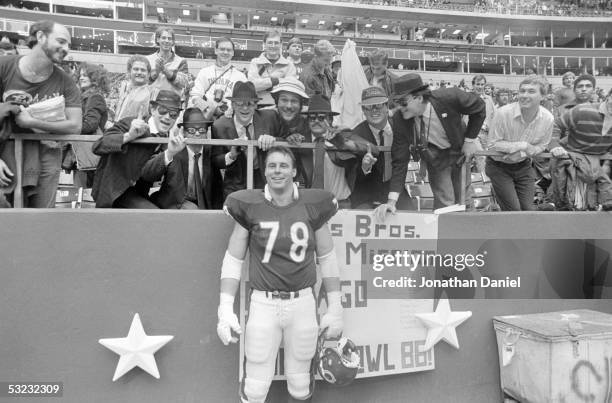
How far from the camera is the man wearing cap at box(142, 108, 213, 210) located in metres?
4.09

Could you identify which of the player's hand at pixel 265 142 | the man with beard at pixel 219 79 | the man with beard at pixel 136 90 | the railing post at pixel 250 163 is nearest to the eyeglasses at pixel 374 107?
the player's hand at pixel 265 142

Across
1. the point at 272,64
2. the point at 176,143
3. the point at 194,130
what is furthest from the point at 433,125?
the point at 272,64

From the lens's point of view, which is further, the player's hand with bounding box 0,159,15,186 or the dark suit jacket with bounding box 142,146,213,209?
the dark suit jacket with bounding box 142,146,213,209

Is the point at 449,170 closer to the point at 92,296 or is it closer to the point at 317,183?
the point at 317,183

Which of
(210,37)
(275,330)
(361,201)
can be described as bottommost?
(275,330)

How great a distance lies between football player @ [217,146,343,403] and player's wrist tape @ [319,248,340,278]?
12cm

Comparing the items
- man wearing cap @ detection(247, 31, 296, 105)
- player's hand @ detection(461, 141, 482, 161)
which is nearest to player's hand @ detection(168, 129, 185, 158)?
player's hand @ detection(461, 141, 482, 161)

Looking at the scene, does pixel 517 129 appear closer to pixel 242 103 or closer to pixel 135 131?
pixel 242 103

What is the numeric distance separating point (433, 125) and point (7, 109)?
10.7ft

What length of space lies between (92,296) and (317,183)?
1920 mm

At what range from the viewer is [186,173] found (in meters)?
4.39

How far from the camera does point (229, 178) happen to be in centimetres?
434

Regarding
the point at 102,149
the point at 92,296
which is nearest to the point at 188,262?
the point at 92,296

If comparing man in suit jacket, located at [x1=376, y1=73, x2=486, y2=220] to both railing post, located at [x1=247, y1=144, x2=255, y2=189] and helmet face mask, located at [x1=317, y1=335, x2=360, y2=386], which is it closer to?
railing post, located at [x1=247, y1=144, x2=255, y2=189]
